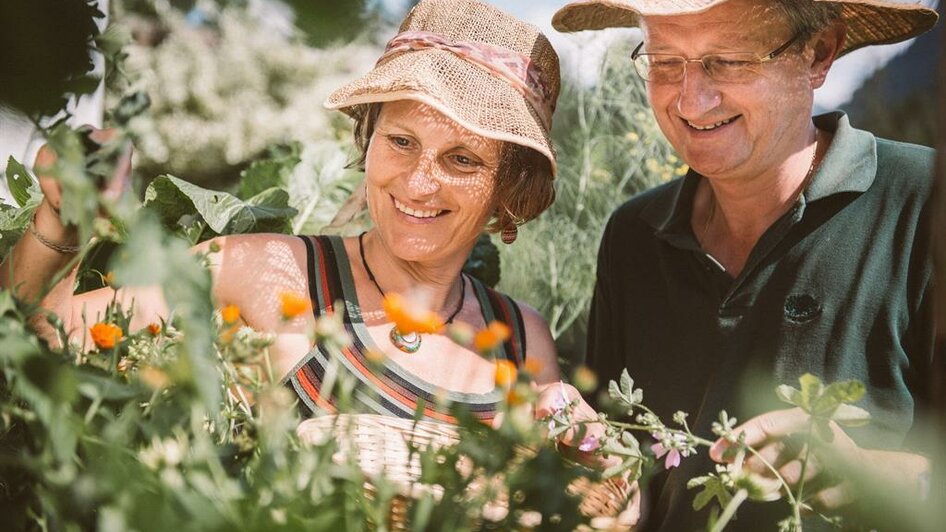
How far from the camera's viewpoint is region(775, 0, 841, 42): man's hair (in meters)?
1.31

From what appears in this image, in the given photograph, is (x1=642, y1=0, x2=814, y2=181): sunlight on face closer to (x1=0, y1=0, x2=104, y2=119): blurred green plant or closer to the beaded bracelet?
the beaded bracelet

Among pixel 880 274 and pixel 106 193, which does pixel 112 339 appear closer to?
pixel 106 193

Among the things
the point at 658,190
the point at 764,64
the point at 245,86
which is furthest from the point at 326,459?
the point at 245,86

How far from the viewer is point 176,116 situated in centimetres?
271

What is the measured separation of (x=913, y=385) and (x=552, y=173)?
64 cm

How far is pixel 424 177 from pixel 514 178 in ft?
0.61

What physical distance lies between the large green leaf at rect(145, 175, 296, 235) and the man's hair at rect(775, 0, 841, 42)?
92 centimetres

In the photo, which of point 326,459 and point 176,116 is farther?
point 176,116

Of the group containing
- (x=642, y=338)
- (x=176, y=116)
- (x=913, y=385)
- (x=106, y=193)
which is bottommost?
(x=176, y=116)

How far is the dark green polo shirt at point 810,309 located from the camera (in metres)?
1.28

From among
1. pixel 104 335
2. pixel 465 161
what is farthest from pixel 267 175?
pixel 104 335

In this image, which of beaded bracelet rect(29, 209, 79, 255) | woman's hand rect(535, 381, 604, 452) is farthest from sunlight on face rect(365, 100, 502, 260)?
beaded bracelet rect(29, 209, 79, 255)

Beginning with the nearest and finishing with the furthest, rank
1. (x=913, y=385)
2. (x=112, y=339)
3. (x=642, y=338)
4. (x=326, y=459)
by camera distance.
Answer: (x=326, y=459) → (x=112, y=339) → (x=913, y=385) → (x=642, y=338)

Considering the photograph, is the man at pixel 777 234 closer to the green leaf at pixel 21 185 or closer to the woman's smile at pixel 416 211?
the woman's smile at pixel 416 211
